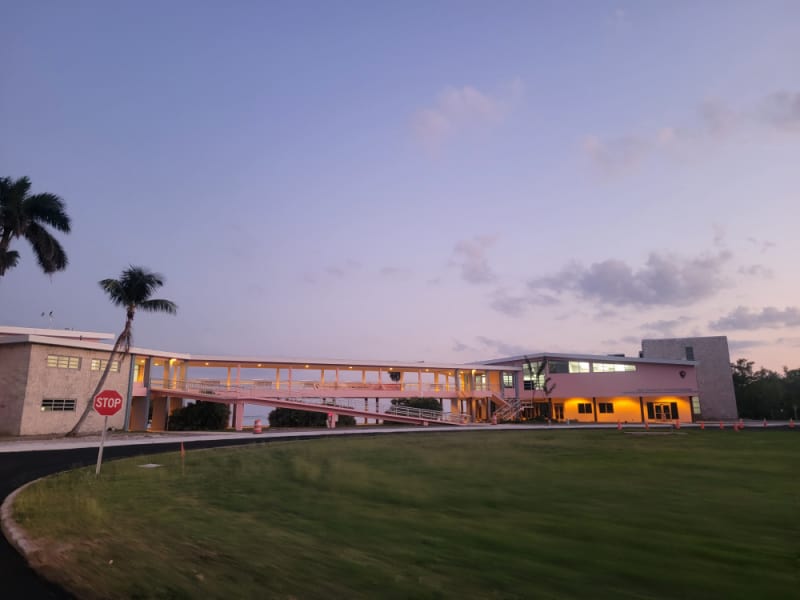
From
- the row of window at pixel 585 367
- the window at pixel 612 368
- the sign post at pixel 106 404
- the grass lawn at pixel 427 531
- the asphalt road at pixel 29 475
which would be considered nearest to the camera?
the asphalt road at pixel 29 475

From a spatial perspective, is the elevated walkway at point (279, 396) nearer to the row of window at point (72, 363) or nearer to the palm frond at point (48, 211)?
the row of window at point (72, 363)

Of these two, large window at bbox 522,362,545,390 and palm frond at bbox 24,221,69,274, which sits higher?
palm frond at bbox 24,221,69,274

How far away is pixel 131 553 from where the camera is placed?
6.39 meters

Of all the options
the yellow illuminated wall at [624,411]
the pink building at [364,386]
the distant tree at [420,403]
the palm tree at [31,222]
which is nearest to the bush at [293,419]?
the pink building at [364,386]

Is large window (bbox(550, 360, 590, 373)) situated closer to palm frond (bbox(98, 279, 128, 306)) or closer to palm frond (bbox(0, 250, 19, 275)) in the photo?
palm frond (bbox(98, 279, 128, 306))

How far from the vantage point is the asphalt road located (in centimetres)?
521

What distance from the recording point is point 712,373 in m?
57.1

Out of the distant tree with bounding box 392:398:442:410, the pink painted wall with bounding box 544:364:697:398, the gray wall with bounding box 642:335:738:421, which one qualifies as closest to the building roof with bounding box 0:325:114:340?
the distant tree with bounding box 392:398:442:410

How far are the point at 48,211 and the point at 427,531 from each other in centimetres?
3106

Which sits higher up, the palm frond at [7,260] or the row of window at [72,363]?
the palm frond at [7,260]

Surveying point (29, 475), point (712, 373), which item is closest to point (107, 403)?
point (29, 475)

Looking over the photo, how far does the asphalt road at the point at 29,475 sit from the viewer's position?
5211 mm

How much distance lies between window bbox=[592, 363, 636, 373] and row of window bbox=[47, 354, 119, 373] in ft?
145

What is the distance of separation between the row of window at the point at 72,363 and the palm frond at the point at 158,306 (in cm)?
508
